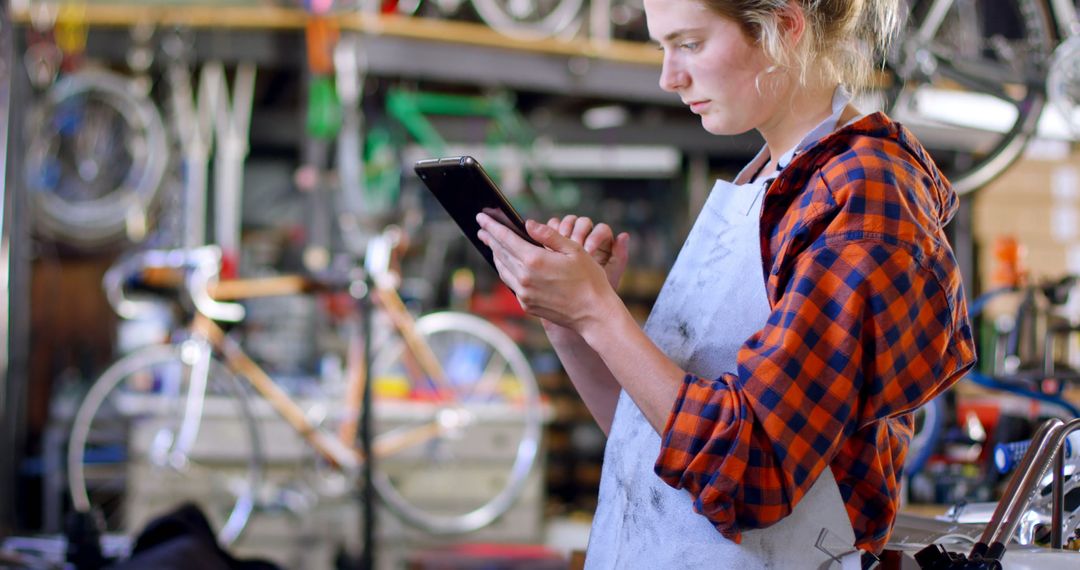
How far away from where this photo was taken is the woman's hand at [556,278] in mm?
1029

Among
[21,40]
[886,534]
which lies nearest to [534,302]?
[886,534]

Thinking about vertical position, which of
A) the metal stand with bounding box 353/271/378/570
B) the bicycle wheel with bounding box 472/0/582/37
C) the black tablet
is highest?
the bicycle wheel with bounding box 472/0/582/37

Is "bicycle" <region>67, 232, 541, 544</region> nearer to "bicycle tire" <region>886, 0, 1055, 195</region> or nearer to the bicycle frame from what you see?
the bicycle frame

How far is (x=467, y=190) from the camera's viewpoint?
1136 mm

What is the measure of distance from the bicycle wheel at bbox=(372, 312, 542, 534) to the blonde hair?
4126 mm

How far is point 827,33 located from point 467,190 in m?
0.38

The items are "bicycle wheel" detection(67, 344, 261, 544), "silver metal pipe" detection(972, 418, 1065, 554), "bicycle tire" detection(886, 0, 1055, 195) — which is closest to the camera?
"silver metal pipe" detection(972, 418, 1065, 554)

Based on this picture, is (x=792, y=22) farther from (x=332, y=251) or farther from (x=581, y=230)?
(x=332, y=251)

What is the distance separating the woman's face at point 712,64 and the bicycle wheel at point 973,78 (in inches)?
Result: 72.3

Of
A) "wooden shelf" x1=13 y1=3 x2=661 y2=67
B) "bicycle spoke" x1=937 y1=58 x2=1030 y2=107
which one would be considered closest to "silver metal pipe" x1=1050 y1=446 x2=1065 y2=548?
"bicycle spoke" x1=937 y1=58 x2=1030 y2=107

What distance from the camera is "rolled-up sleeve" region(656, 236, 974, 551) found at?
94 centimetres

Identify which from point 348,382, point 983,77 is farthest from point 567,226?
point 348,382

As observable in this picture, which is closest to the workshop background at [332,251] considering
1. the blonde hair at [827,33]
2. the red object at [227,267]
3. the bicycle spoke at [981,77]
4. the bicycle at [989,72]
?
the red object at [227,267]

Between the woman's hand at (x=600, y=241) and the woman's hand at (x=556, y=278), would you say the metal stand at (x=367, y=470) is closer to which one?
the woman's hand at (x=600, y=241)
